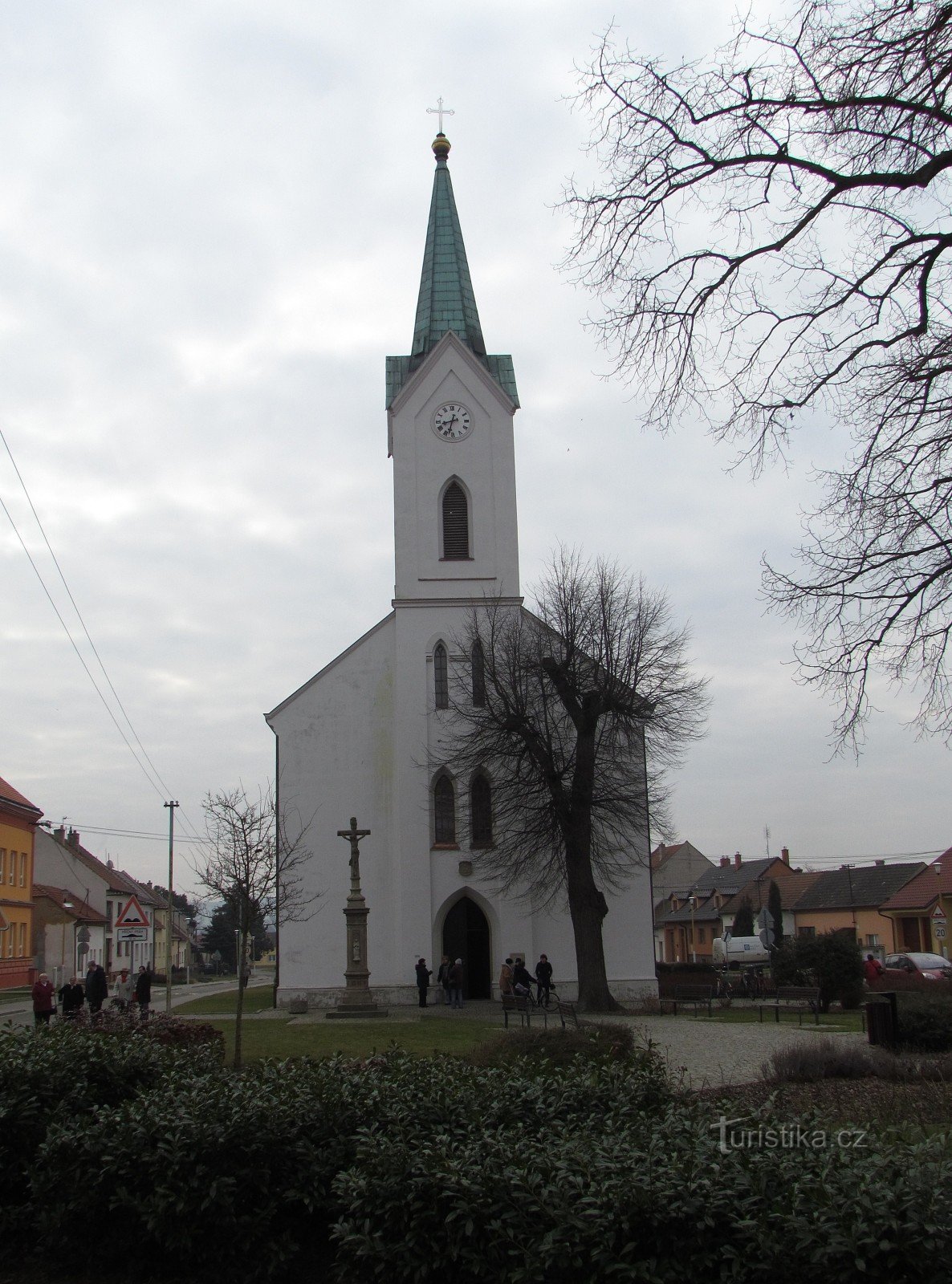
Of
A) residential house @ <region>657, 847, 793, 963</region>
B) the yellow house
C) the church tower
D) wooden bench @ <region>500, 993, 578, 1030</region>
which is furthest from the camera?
residential house @ <region>657, 847, 793, 963</region>

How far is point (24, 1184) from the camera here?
28.8 feet

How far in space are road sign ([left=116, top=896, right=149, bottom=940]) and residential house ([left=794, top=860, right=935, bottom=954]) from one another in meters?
44.6

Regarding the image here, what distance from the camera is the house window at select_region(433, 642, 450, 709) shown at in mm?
34616

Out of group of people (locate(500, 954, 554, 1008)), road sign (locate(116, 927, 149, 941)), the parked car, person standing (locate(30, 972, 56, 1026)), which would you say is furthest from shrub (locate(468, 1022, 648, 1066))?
the parked car

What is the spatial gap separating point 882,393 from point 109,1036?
9.09 m

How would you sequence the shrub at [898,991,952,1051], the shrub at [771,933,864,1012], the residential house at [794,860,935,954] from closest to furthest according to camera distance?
1. the shrub at [898,991,952,1051]
2. the shrub at [771,933,864,1012]
3. the residential house at [794,860,935,954]

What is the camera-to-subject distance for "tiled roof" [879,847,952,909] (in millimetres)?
57188

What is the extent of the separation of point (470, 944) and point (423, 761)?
5.31m

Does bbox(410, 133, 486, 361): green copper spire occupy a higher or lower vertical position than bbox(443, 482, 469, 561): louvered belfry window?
higher

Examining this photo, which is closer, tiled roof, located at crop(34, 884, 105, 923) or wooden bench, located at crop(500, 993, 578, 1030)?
wooden bench, located at crop(500, 993, 578, 1030)

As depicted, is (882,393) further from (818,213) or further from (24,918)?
(24,918)

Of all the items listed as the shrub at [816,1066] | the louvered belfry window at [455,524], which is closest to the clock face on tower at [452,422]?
the louvered belfry window at [455,524]

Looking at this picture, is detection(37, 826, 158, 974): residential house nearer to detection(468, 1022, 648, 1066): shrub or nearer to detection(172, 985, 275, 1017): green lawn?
detection(172, 985, 275, 1017): green lawn

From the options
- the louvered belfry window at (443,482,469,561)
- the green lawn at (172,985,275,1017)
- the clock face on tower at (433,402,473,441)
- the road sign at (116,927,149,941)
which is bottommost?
the green lawn at (172,985,275,1017)
